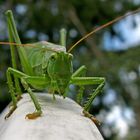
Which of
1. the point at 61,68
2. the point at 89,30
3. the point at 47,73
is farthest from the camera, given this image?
the point at 89,30

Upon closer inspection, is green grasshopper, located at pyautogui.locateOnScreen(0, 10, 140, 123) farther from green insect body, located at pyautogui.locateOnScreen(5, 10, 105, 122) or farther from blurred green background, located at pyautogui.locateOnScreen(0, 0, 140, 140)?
blurred green background, located at pyautogui.locateOnScreen(0, 0, 140, 140)

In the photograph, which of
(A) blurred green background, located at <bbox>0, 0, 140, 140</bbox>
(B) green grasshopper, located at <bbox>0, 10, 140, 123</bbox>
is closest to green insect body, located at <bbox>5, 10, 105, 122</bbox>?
(B) green grasshopper, located at <bbox>0, 10, 140, 123</bbox>

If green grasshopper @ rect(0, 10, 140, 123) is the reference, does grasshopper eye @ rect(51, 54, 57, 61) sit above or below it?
above

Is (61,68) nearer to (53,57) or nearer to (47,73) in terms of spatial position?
(53,57)

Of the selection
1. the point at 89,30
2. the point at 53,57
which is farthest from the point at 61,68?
the point at 89,30

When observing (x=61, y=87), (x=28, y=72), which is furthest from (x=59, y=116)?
(x=28, y=72)

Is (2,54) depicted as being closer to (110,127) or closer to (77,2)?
(77,2)

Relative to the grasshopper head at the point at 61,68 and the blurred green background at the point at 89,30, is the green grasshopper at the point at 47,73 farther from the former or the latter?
the blurred green background at the point at 89,30

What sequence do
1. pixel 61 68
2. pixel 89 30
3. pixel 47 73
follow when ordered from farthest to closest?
pixel 89 30 < pixel 47 73 < pixel 61 68
